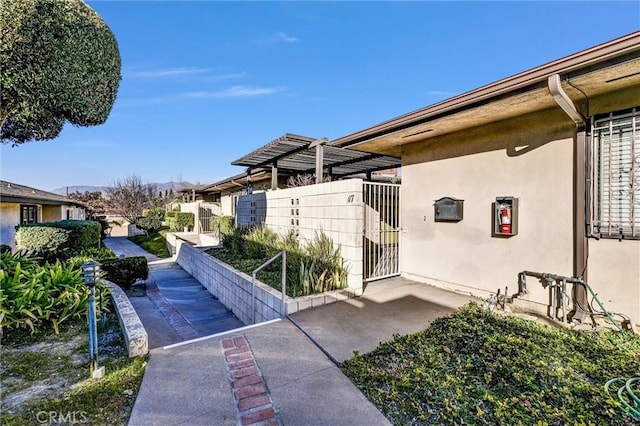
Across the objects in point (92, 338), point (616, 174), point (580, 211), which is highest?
point (616, 174)

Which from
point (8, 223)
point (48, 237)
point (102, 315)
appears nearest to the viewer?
point (102, 315)

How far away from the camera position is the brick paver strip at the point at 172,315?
596cm

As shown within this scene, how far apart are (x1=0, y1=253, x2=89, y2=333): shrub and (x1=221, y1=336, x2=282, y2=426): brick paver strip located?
2620 mm

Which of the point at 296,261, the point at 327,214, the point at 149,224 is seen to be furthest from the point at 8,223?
the point at 327,214

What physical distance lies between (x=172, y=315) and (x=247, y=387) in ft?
16.7

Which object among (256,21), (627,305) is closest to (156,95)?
(256,21)

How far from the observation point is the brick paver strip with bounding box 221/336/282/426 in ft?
8.20

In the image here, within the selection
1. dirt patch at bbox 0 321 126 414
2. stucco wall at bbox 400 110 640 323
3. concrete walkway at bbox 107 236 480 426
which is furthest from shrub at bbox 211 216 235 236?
concrete walkway at bbox 107 236 480 426

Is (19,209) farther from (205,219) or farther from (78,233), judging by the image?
(205,219)

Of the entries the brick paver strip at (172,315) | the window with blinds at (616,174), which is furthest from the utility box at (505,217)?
the brick paver strip at (172,315)

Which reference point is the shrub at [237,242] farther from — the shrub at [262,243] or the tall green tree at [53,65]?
the tall green tree at [53,65]

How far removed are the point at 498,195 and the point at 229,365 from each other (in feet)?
16.5

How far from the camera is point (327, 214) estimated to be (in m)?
6.42

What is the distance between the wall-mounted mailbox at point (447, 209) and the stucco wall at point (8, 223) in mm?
14823
